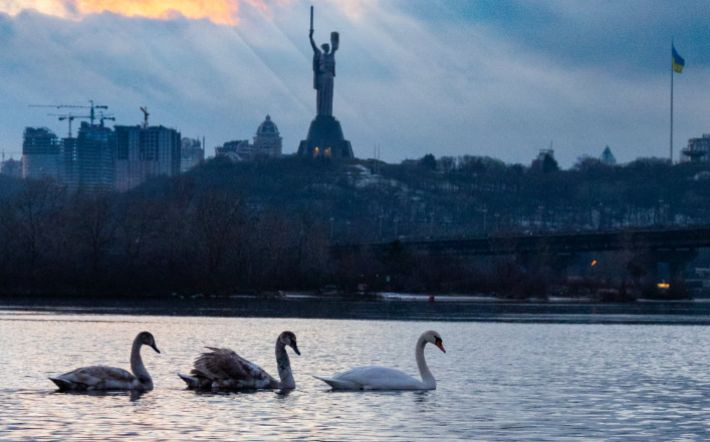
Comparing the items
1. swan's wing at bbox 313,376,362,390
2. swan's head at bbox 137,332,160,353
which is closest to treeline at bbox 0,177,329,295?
swan's head at bbox 137,332,160,353

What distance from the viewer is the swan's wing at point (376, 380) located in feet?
112

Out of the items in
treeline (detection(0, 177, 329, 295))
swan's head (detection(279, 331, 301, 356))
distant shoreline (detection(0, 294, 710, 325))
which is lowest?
swan's head (detection(279, 331, 301, 356))

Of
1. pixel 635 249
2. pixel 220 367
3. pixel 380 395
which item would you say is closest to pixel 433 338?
pixel 380 395

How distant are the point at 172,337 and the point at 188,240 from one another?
8630 cm

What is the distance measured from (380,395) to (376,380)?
0.91 metres

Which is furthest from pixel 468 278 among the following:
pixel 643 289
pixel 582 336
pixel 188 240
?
pixel 582 336

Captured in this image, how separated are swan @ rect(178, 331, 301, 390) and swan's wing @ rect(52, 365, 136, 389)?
1508 mm

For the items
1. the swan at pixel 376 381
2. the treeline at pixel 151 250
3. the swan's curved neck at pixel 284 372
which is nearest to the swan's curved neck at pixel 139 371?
the swan's curved neck at pixel 284 372

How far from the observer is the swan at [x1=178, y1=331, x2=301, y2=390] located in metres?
33.9

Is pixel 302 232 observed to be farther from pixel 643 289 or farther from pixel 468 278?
pixel 643 289

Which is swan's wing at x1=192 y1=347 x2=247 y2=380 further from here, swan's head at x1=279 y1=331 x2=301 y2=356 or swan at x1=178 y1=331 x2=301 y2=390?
swan's head at x1=279 y1=331 x2=301 y2=356

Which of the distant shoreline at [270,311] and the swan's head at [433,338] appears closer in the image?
the swan's head at [433,338]

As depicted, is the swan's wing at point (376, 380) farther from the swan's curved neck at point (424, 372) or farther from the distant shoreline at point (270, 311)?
the distant shoreline at point (270, 311)

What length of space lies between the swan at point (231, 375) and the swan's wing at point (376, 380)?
1102mm
